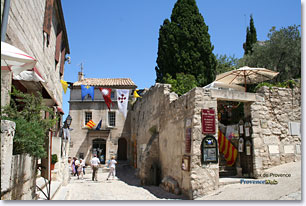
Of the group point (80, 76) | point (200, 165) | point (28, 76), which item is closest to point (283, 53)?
point (200, 165)

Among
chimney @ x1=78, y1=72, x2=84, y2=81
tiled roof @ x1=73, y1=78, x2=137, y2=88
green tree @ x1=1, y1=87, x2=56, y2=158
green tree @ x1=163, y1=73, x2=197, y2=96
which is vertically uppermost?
chimney @ x1=78, y1=72, x2=84, y2=81

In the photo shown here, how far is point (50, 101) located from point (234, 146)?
5737mm

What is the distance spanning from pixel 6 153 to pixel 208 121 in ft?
14.9

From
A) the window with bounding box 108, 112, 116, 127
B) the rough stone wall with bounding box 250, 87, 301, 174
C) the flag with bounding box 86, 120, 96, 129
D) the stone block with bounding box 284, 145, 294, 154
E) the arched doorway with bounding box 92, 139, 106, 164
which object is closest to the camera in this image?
the rough stone wall with bounding box 250, 87, 301, 174

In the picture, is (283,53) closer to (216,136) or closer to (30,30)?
(216,136)

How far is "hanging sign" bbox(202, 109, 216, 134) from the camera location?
6.10 m

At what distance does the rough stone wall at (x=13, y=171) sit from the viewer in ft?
9.46

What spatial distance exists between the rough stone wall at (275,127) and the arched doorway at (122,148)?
14857mm

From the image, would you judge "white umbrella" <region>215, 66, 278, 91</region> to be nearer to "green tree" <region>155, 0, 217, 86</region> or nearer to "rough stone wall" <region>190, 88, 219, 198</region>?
"rough stone wall" <region>190, 88, 219, 198</region>

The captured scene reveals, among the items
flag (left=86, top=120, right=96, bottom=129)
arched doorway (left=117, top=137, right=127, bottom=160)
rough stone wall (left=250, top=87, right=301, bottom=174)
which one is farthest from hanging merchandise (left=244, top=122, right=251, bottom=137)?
arched doorway (left=117, top=137, right=127, bottom=160)

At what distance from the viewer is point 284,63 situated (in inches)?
490

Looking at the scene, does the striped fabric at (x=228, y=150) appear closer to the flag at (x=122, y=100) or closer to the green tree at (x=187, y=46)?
the flag at (x=122, y=100)

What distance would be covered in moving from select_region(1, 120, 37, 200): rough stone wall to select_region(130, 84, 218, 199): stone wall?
11.5 ft

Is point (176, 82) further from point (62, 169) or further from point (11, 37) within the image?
point (11, 37)
